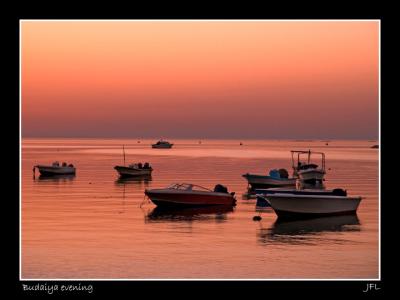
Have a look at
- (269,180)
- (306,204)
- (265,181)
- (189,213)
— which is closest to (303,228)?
(306,204)

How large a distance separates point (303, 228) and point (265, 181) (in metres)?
28.5

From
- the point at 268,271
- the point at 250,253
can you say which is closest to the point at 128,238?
the point at 250,253

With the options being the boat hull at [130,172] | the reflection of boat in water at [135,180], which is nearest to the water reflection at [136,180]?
the reflection of boat in water at [135,180]

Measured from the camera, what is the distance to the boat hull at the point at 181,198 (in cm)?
4762

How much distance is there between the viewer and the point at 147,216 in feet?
143

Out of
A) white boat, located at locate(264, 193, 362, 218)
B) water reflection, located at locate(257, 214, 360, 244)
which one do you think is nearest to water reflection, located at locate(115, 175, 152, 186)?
white boat, located at locate(264, 193, 362, 218)

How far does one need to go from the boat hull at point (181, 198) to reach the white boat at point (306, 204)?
762 cm

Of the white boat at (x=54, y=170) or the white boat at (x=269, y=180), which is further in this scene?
the white boat at (x=54, y=170)

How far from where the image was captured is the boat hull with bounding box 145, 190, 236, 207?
156 feet

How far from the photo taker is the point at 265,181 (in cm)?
6694

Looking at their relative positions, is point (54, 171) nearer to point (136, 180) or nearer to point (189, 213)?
point (136, 180)

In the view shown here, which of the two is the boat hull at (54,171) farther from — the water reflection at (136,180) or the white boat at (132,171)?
the water reflection at (136,180)
